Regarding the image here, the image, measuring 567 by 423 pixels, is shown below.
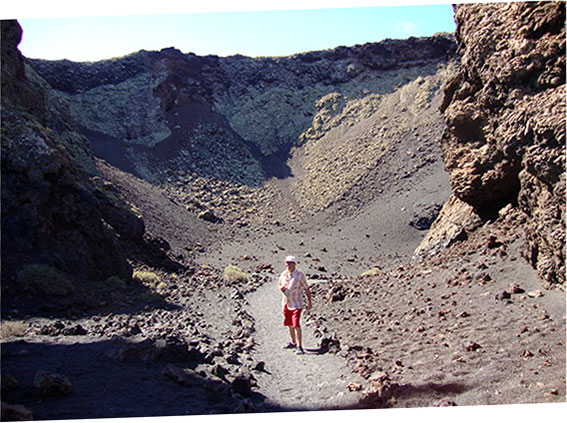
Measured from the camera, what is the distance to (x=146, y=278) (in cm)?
1322

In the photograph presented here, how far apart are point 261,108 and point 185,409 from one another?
165 feet

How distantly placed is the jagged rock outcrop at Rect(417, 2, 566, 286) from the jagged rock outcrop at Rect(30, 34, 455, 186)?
31.9 m

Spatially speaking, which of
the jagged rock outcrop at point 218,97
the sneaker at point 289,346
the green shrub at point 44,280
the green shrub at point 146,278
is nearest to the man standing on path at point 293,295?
the sneaker at point 289,346

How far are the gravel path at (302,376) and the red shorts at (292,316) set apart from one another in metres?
0.50

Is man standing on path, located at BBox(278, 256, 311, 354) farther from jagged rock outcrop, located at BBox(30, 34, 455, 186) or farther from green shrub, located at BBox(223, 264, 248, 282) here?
jagged rock outcrop, located at BBox(30, 34, 455, 186)

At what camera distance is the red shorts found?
7.52 m

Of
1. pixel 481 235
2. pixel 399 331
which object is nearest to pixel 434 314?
pixel 399 331

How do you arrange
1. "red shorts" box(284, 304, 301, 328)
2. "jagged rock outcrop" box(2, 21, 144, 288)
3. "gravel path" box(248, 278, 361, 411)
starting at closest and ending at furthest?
"gravel path" box(248, 278, 361, 411) < "red shorts" box(284, 304, 301, 328) < "jagged rock outcrop" box(2, 21, 144, 288)

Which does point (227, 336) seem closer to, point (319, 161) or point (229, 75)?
point (319, 161)

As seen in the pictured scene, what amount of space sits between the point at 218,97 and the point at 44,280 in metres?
47.5

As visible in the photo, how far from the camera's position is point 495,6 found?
9.14 m

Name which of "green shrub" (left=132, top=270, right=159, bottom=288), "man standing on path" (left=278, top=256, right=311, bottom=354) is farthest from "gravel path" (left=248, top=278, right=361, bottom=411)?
"green shrub" (left=132, top=270, right=159, bottom=288)

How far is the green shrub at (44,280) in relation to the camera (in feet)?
28.2

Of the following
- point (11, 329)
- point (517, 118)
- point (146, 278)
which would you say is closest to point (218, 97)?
point (146, 278)
